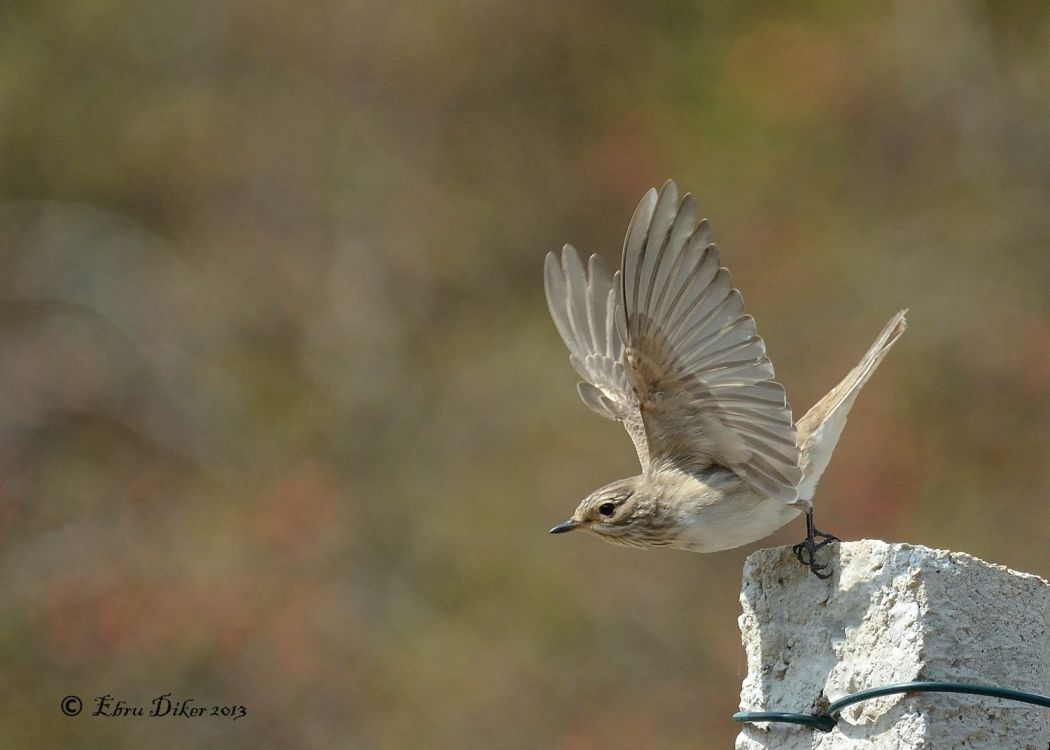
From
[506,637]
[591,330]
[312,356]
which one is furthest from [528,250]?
[591,330]

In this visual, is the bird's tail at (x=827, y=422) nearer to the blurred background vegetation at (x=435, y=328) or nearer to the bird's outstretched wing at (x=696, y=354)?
the bird's outstretched wing at (x=696, y=354)

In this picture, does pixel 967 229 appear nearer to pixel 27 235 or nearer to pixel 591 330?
pixel 591 330

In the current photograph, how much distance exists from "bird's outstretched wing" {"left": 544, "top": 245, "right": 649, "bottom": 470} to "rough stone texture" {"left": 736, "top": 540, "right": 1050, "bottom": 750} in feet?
8.89

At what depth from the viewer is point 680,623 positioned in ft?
35.5

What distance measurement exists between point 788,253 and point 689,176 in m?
1.64

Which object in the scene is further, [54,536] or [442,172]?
[442,172]

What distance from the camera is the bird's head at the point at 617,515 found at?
4680 mm

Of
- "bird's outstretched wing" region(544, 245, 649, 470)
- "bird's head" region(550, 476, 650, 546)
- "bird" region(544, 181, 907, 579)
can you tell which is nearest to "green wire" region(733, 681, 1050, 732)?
"bird" region(544, 181, 907, 579)

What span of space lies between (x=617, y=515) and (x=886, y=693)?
7.11ft

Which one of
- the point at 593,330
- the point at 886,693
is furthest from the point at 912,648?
the point at 593,330

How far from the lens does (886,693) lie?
2.66 meters

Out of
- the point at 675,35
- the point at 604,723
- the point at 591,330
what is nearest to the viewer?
the point at 591,330

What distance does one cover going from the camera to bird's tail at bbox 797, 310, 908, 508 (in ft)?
15.1

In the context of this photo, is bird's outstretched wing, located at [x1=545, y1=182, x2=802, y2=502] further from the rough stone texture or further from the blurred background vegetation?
the blurred background vegetation
